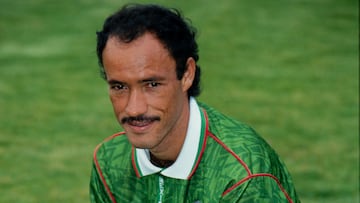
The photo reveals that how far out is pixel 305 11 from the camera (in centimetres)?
1075

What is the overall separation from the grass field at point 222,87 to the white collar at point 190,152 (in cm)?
299

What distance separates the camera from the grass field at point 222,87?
6.99 meters

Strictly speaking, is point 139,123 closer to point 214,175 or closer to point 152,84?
point 152,84

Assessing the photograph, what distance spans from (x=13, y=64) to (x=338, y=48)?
10.6ft

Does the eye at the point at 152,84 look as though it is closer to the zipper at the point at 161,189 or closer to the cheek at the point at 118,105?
the cheek at the point at 118,105

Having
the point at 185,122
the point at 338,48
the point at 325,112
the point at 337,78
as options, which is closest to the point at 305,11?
the point at 338,48

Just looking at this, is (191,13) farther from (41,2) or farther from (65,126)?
(65,126)

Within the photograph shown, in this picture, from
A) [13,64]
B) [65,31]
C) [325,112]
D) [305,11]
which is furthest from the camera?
[305,11]

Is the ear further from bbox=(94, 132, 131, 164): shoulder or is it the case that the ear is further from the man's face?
bbox=(94, 132, 131, 164): shoulder

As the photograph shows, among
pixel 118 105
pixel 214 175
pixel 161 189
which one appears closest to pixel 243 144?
pixel 214 175

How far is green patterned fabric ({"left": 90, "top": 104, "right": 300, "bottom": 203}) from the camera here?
137 inches

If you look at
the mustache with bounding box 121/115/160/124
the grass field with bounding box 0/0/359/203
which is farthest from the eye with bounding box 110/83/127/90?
the grass field with bounding box 0/0/359/203

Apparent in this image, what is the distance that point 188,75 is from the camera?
11.7 ft

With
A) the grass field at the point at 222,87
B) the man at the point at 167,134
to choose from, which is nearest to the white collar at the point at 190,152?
the man at the point at 167,134
